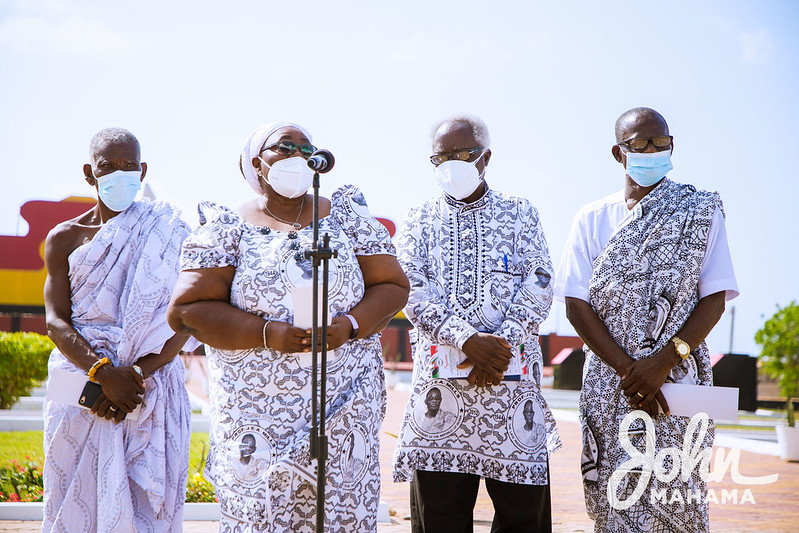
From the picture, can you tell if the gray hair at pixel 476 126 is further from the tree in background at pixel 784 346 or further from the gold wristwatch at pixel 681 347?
the tree in background at pixel 784 346

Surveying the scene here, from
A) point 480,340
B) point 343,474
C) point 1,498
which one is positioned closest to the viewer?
point 343,474

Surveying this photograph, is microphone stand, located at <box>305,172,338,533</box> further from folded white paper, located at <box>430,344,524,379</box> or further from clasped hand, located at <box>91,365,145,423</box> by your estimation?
clasped hand, located at <box>91,365,145,423</box>

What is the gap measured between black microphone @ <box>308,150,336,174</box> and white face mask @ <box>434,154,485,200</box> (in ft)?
3.78

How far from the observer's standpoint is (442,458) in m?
3.94

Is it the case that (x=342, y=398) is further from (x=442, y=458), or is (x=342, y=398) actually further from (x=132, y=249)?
(x=132, y=249)

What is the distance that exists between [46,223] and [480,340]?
18.9 meters

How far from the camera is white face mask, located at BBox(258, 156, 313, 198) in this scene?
343 centimetres

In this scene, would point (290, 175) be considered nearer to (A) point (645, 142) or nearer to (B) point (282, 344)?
(B) point (282, 344)

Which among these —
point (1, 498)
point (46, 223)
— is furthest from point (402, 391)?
point (1, 498)

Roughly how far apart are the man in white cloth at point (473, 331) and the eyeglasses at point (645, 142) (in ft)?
1.93

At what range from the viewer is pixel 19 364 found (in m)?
12.8

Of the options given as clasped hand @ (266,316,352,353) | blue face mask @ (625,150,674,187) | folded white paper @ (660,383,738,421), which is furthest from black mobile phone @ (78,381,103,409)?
blue face mask @ (625,150,674,187)

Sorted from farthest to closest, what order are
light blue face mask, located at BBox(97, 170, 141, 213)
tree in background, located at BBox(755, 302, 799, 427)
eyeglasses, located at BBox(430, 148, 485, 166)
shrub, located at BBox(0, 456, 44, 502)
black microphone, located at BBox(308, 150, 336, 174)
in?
tree in background, located at BBox(755, 302, 799, 427)
shrub, located at BBox(0, 456, 44, 502)
light blue face mask, located at BBox(97, 170, 141, 213)
eyeglasses, located at BBox(430, 148, 485, 166)
black microphone, located at BBox(308, 150, 336, 174)

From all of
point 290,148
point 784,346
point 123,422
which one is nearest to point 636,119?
point 290,148
